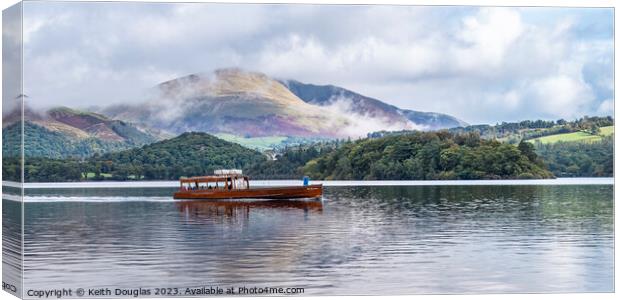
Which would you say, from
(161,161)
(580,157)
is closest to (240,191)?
(161,161)

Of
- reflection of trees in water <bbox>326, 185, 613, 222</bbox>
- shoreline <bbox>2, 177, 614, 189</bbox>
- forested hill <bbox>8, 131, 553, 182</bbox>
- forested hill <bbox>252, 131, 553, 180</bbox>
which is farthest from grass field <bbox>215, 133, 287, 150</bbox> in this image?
reflection of trees in water <bbox>326, 185, 613, 222</bbox>

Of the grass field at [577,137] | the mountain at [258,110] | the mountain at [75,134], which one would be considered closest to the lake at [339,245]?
the grass field at [577,137]

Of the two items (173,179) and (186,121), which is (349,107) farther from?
(173,179)

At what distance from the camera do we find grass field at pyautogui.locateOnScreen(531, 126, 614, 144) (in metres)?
27.0

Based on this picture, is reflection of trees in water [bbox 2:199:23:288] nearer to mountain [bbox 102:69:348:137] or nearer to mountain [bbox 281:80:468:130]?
mountain [bbox 102:69:348:137]

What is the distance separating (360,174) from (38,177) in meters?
17.4

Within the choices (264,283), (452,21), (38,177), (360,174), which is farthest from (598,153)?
(360,174)

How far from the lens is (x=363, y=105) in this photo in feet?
104

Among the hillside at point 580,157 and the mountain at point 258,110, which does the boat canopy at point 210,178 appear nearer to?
the mountain at point 258,110

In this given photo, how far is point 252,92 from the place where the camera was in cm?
2978

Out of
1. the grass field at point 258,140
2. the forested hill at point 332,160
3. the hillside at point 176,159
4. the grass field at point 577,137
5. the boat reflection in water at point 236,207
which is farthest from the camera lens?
the boat reflection in water at point 236,207

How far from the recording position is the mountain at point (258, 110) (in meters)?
29.8

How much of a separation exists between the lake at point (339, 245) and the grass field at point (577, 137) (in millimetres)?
1215

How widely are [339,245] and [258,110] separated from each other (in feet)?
26.6
